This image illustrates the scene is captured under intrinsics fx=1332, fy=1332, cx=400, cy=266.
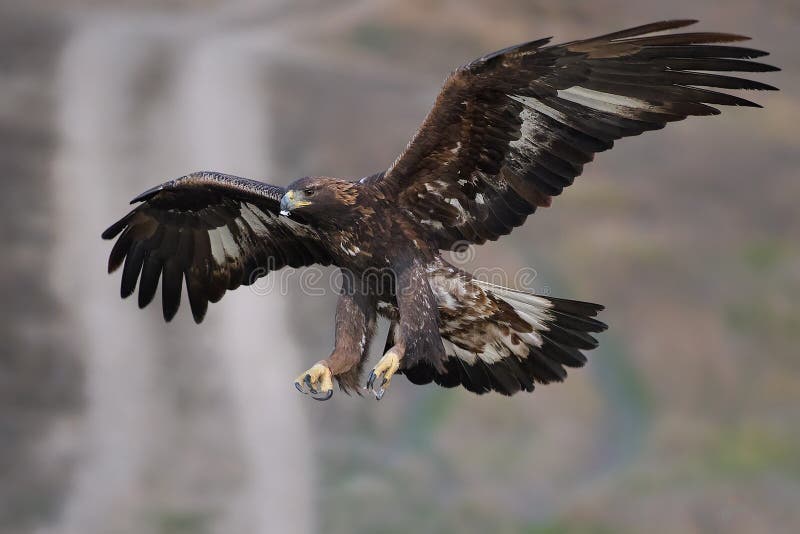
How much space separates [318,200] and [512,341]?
4.92 ft

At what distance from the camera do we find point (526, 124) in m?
7.32

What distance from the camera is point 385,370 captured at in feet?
23.1

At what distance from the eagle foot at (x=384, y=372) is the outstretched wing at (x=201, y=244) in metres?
1.37

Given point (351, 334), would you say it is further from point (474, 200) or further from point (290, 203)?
point (474, 200)

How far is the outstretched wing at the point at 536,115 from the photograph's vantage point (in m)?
6.92

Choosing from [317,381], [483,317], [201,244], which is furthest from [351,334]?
[201,244]

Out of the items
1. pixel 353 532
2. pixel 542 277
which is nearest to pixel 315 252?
pixel 353 532

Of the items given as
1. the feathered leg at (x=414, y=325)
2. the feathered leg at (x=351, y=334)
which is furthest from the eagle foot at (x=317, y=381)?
the feathered leg at (x=414, y=325)

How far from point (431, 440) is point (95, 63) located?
28.1ft

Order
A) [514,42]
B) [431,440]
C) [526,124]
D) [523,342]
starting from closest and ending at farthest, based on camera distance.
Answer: [526,124] < [523,342] < [431,440] < [514,42]

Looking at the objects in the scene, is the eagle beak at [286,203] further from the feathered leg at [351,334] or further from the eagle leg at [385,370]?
the eagle leg at [385,370]

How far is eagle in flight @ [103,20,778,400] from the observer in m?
6.99

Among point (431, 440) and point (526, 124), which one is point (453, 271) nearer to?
point (526, 124)

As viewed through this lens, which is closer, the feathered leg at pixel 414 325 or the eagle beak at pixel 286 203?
the feathered leg at pixel 414 325
